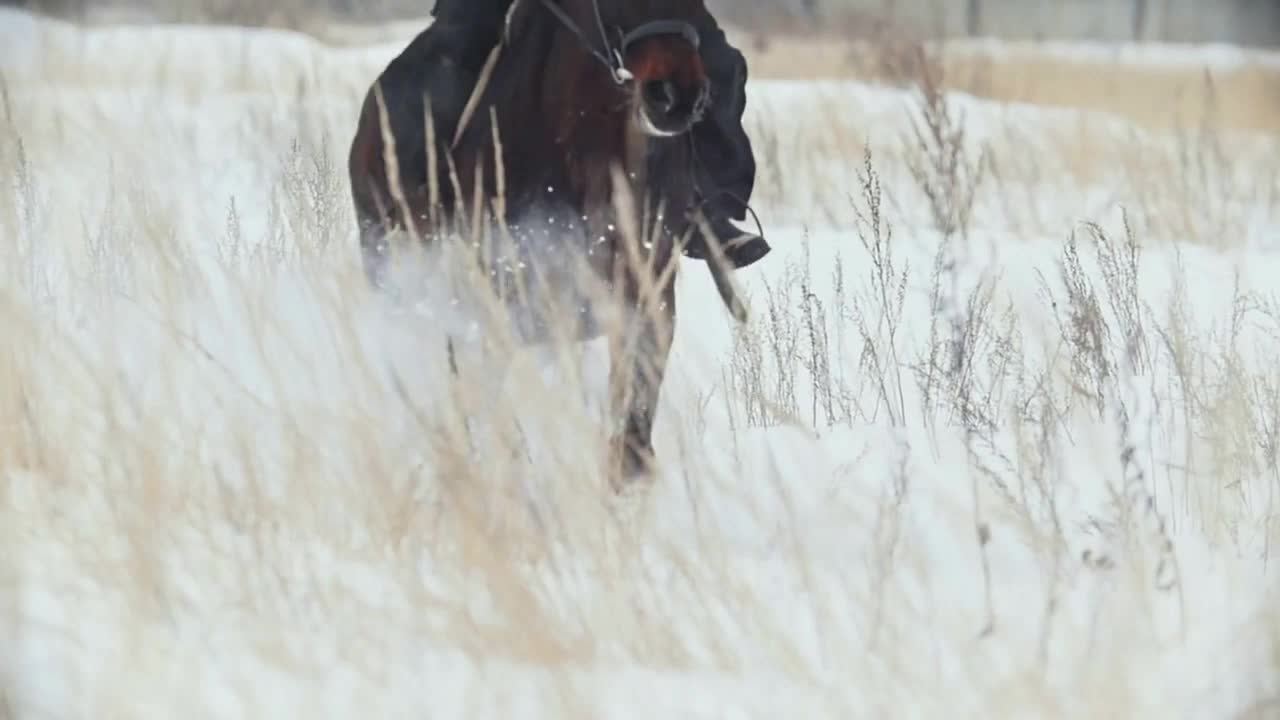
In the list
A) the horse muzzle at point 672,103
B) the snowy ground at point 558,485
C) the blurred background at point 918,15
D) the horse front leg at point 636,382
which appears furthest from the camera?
the blurred background at point 918,15

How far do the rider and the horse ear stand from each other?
0.04 meters

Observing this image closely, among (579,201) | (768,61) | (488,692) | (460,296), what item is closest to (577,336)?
(460,296)

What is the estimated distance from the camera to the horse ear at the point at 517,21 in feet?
11.6

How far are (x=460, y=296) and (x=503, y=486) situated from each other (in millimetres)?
651

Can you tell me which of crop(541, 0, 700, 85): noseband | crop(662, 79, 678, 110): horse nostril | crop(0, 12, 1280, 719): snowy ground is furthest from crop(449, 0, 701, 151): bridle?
crop(0, 12, 1280, 719): snowy ground

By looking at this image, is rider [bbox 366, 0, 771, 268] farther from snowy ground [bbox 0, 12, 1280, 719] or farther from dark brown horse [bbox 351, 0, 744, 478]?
snowy ground [bbox 0, 12, 1280, 719]

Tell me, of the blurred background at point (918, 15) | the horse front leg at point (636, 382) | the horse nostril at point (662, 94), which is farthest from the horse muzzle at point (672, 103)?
the blurred background at point (918, 15)

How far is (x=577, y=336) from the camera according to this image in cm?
301

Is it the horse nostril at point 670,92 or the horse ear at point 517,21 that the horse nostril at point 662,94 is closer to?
the horse nostril at point 670,92

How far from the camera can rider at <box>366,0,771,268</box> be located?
11.7 feet

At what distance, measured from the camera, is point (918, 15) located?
4797 millimetres

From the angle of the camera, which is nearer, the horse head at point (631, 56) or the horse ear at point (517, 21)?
the horse head at point (631, 56)

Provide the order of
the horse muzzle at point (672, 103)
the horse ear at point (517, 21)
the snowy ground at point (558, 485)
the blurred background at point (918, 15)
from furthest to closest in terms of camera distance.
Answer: the horse ear at point (517, 21)
the blurred background at point (918, 15)
the horse muzzle at point (672, 103)
the snowy ground at point (558, 485)

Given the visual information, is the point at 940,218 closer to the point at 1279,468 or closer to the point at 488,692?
the point at 1279,468
